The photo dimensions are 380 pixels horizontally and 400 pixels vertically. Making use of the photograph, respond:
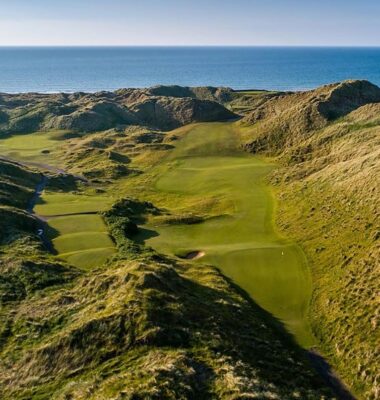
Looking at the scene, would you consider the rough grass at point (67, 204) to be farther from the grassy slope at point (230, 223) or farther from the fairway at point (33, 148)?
the fairway at point (33, 148)

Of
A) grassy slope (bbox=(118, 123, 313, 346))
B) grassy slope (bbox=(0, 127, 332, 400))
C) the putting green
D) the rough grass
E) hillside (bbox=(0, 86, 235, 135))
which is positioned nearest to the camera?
grassy slope (bbox=(0, 127, 332, 400))

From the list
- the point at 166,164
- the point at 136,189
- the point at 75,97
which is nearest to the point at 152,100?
the point at 75,97

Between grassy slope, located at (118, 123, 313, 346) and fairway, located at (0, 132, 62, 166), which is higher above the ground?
fairway, located at (0, 132, 62, 166)

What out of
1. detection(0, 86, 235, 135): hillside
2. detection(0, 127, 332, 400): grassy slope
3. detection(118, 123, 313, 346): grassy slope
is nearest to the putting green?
detection(118, 123, 313, 346): grassy slope

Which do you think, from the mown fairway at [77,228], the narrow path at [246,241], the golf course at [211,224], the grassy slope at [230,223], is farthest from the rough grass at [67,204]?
the narrow path at [246,241]

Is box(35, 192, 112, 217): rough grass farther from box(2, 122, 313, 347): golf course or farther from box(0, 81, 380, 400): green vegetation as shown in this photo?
box(0, 81, 380, 400): green vegetation

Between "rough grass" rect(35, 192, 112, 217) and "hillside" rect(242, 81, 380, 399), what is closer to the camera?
"hillside" rect(242, 81, 380, 399)

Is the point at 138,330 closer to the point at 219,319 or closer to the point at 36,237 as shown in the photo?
the point at 219,319
